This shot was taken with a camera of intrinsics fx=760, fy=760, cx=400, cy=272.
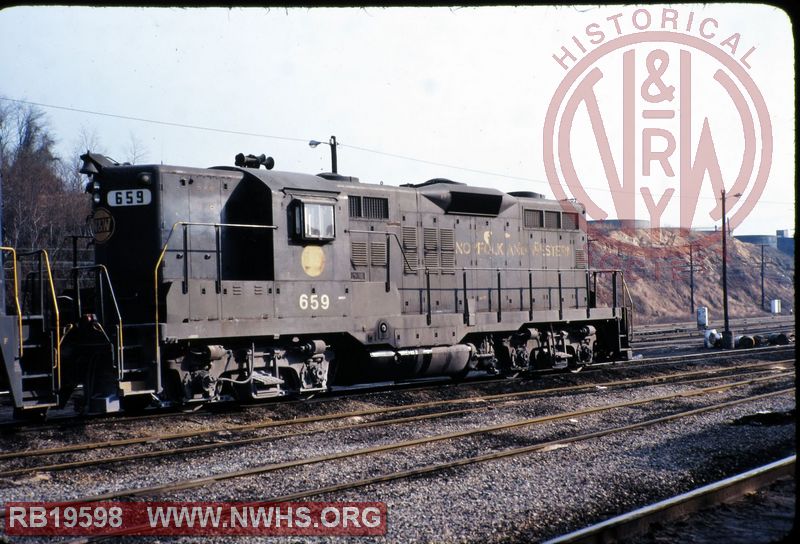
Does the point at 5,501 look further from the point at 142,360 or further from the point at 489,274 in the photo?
Answer: the point at 489,274

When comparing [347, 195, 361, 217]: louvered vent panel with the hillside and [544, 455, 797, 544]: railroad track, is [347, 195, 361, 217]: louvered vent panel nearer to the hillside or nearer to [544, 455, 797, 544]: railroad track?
[544, 455, 797, 544]: railroad track

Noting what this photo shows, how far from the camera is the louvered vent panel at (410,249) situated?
50.0ft

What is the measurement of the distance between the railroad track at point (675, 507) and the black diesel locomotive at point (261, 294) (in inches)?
281

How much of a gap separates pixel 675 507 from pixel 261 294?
7549 mm

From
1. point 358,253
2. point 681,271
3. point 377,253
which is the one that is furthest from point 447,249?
point 681,271

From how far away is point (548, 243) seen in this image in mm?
18547

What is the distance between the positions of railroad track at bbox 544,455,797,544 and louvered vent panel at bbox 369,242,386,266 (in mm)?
8163

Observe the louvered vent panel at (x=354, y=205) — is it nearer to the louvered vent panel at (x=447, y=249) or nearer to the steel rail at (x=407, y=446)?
the louvered vent panel at (x=447, y=249)

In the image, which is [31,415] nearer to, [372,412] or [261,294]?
[261,294]

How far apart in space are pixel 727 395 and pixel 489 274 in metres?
5.41

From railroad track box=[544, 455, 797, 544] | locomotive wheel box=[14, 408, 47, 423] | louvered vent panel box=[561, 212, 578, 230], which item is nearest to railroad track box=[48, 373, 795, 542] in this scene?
railroad track box=[544, 455, 797, 544]

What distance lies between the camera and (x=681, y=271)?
8231cm

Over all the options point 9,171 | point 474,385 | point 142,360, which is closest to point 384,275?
point 474,385

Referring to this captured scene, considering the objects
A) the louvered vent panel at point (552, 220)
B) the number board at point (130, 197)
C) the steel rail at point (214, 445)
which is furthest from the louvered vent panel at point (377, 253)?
the louvered vent panel at point (552, 220)
